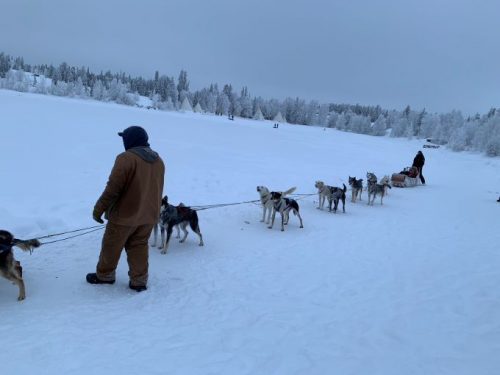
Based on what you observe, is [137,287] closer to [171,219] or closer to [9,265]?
[9,265]

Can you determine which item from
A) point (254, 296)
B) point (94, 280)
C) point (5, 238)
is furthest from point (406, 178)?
point (5, 238)

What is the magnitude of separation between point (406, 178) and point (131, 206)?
55.2 ft

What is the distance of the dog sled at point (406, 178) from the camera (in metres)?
18.5

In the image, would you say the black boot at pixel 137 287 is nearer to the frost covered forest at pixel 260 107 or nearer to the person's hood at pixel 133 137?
the person's hood at pixel 133 137

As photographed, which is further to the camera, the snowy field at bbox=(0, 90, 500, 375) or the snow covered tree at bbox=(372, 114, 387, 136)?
the snow covered tree at bbox=(372, 114, 387, 136)

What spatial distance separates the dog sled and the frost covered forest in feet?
128

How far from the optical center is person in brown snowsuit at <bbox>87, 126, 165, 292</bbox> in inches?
187

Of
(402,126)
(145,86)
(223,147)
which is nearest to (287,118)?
(402,126)

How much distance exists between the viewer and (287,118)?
110 m

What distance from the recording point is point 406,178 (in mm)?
18953

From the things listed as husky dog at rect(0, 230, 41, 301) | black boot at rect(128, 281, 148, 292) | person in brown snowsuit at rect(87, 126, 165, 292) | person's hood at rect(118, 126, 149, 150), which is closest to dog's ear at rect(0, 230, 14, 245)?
husky dog at rect(0, 230, 41, 301)

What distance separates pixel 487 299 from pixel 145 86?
139m

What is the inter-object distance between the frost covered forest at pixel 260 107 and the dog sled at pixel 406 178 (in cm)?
3893

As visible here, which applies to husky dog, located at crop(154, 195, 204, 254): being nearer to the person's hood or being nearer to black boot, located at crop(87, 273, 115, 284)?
black boot, located at crop(87, 273, 115, 284)
